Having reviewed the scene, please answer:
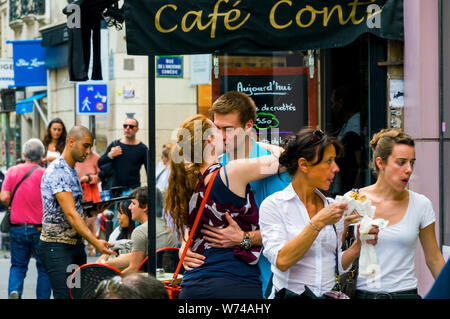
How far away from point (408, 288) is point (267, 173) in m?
0.92

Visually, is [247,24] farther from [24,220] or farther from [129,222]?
[24,220]

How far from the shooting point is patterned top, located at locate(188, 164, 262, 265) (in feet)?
13.2

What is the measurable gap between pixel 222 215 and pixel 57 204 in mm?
3428

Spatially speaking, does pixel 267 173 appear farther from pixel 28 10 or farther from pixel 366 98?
pixel 28 10

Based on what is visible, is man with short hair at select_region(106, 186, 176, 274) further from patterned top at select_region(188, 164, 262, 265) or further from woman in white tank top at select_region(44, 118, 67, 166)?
woman in white tank top at select_region(44, 118, 67, 166)

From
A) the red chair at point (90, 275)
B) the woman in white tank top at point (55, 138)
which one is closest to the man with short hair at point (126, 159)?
the woman in white tank top at point (55, 138)

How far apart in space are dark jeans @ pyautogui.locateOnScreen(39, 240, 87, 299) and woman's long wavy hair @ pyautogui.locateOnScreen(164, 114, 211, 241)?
3104 mm
